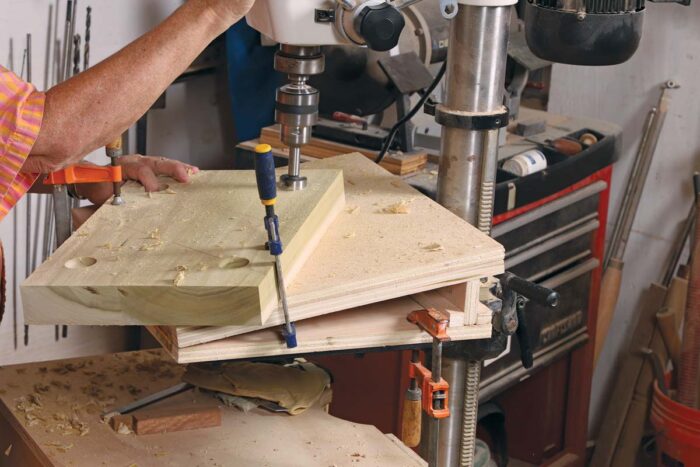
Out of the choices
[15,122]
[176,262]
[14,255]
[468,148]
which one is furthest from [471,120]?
[14,255]

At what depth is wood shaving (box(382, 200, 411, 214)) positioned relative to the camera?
1425mm

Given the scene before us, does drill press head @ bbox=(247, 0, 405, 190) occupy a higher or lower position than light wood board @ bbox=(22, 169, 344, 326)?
higher

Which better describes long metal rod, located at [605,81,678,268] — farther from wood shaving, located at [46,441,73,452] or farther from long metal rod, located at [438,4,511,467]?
wood shaving, located at [46,441,73,452]

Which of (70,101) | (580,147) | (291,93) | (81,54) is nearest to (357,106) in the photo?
(580,147)

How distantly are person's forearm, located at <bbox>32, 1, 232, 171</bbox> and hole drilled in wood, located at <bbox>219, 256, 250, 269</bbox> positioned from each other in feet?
0.73

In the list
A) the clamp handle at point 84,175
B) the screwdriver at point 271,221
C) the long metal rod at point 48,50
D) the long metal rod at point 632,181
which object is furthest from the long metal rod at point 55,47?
the long metal rod at point 632,181

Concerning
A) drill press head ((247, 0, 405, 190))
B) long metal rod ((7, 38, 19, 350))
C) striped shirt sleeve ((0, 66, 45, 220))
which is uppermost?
drill press head ((247, 0, 405, 190))

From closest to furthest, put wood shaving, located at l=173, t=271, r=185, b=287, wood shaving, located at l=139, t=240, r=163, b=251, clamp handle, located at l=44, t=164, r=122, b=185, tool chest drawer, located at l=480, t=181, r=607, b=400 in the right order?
wood shaving, located at l=173, t=271, r=185, b=287, wood shaving, located at l=139, t=240, r=163, b=251, clamp handle, located at l=44, t=164, r=122, b=185, tool chest drawer, located at l=480, t=181, r=607, b=400

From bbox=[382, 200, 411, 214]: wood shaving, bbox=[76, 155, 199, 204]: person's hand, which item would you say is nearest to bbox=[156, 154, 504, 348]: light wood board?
bbox=[382, 200, 411, 214]: wood shaving

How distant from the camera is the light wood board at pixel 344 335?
47.3 inches

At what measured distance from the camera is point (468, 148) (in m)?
1.45

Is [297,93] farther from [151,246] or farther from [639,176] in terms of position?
[639,176]

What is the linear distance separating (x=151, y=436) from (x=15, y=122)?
0.49m

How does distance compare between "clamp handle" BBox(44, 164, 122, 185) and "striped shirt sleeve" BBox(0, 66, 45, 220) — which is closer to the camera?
"striped shirt sleeve" BBox(0, 66, 45, 220)
